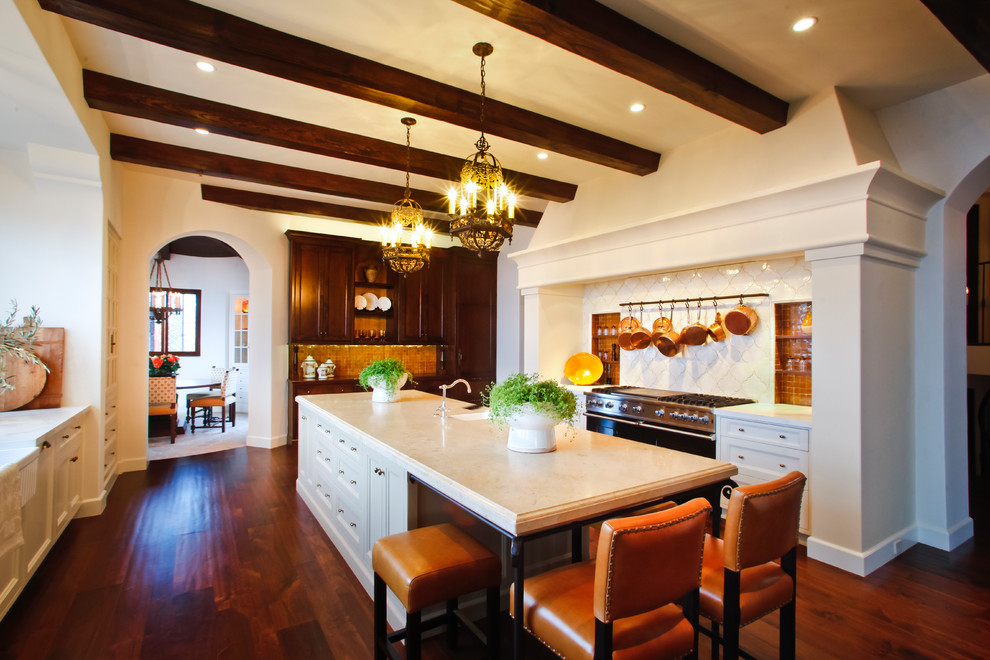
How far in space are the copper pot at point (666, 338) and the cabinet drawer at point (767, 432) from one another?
3.34 feet

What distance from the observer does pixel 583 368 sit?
531cm

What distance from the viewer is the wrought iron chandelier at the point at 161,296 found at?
805cm

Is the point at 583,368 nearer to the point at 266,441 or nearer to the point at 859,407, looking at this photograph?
the point at 859,407

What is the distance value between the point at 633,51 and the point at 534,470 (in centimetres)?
204

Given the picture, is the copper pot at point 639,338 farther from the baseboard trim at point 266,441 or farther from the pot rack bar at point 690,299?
the baseboard trim at point 266,441

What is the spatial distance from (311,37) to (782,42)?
8.12 feet

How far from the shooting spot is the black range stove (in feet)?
12.3

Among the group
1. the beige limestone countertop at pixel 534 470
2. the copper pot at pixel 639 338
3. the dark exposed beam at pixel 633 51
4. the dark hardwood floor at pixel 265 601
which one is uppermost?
the dark exposed beam at pixel 633 51

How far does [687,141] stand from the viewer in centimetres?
398

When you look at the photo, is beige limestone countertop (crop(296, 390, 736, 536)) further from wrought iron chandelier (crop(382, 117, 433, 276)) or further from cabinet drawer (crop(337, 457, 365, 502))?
wrought iron chandelier (crop(382, 117, 433, 276))

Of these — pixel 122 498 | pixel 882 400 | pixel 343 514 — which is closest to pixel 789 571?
pixel 882 400

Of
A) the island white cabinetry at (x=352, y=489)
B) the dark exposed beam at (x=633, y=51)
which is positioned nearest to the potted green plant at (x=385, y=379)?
the island white cabinetry at (x=352, y=489)

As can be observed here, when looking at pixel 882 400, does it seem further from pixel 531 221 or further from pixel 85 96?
pixel 85 96

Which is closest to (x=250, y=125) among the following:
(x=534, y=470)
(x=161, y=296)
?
(x=534, y=470)
